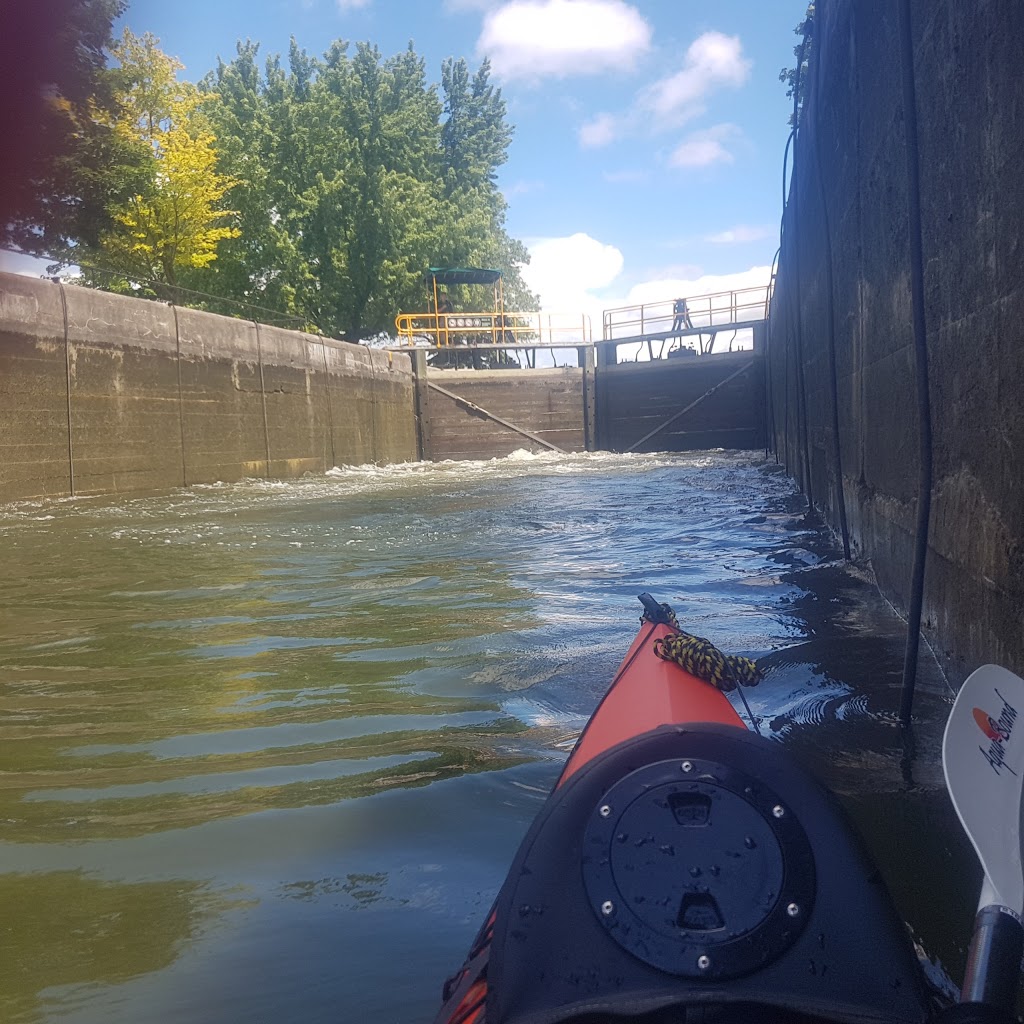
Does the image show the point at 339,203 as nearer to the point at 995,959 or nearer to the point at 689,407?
the point at 689,407

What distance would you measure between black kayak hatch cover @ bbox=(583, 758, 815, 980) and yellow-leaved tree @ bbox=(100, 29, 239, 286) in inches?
822

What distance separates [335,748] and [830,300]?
10.5ft

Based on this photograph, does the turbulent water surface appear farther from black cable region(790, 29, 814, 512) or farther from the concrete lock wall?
black cable region(790, 29, 814, 512)

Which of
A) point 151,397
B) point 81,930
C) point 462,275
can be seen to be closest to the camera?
point 81,930

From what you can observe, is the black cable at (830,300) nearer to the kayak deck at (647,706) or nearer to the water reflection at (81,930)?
the kayak deck at (647,706)

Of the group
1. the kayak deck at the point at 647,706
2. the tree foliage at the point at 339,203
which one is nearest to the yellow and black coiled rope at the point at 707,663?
the kayak deck at the point at 647,706

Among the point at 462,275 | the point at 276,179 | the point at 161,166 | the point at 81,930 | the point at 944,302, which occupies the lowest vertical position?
the point at 81,930

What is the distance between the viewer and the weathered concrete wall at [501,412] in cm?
2012

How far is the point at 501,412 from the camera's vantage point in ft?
66.5

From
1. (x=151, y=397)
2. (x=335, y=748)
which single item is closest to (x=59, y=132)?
(x=151, y=397)

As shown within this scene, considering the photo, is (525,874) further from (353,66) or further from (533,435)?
(353,66)

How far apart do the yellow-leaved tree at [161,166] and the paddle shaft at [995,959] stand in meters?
21.1

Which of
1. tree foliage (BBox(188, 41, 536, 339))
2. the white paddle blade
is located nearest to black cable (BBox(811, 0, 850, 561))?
the white paddle blade

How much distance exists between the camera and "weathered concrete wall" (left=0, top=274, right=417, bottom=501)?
30.4 ft
